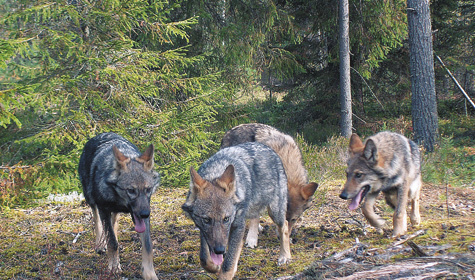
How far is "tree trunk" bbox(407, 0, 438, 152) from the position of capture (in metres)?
12.4

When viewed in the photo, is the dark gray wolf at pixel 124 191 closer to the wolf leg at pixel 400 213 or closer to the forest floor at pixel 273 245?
the forest floor at pixel 273 245

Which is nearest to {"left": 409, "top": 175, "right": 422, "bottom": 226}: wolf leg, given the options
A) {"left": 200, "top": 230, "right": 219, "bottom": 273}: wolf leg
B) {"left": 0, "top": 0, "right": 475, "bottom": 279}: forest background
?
{"left": 0, "top": 0, "right": 475, "bottom": 279}: forest background

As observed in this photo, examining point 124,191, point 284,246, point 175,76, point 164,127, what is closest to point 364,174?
point 284,246

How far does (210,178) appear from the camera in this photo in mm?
4641

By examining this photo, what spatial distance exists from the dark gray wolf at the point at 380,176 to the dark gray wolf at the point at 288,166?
1.99ft

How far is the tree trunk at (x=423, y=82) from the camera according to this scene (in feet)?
40.6

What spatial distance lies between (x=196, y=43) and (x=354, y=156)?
26.4 feet

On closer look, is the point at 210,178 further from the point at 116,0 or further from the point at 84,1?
the point at 84,1

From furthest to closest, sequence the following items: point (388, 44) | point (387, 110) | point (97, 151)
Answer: point (387, 110), point (388, 44), point (97, 151)

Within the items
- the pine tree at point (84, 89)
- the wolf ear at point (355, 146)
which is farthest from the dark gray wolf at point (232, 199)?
the pine tree at point (84, 89)

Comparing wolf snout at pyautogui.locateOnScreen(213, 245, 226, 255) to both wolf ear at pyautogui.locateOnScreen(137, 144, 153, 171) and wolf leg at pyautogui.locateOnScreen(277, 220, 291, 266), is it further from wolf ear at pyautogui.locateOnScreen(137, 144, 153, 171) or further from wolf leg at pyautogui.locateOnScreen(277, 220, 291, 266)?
wolf leg at pyautogui.locateOnScreen(277, 220, 291, 266)

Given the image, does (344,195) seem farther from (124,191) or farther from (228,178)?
(124,191)

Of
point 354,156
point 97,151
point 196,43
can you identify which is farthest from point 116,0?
point 354,156

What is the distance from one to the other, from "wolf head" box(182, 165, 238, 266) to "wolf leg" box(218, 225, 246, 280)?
0.90 feet
